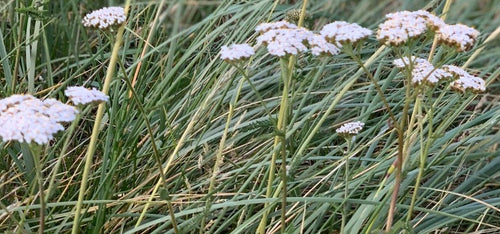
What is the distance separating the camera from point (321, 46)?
129 centimetres

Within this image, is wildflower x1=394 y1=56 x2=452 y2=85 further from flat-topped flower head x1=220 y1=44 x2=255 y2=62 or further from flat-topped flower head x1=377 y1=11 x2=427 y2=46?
flat-topped flower head x1=220 y1=44 x2=255 y2=62

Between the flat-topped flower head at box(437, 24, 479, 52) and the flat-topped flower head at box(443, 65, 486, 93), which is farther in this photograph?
the flat-topped flower head at box(443, 65, 486, 93)

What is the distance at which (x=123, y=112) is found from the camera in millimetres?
1810

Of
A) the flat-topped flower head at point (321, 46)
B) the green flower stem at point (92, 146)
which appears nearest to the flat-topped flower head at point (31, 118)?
the green flower stem at point (92, 146)

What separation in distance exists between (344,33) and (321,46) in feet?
0.18

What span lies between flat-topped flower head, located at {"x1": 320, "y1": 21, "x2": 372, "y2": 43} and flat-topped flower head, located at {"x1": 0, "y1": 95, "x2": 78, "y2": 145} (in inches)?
18.3

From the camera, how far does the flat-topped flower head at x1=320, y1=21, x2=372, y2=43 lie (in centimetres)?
124

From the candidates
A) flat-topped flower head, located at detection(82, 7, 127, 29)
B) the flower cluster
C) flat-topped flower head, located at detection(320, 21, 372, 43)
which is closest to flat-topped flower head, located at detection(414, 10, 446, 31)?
the flower cluster

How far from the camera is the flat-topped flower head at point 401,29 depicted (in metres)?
1.22

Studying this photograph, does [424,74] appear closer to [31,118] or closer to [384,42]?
[384,42]

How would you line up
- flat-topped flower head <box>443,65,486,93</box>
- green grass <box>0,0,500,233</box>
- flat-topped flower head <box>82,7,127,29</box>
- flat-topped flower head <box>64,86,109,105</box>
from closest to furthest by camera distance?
1. flat-topped flower head <box>64,86,109,105</box>
2. flat-topped flower head <box>82,7,127,29</box>
3. flat-topped flower head <box>443,65,486,93</box>
4. green grass <box>0,0,500,233</box>

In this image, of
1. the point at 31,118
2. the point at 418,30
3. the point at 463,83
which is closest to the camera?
the point at 31,118

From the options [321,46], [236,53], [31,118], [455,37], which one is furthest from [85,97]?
[455,37]

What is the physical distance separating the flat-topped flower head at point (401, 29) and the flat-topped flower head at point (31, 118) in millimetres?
549
